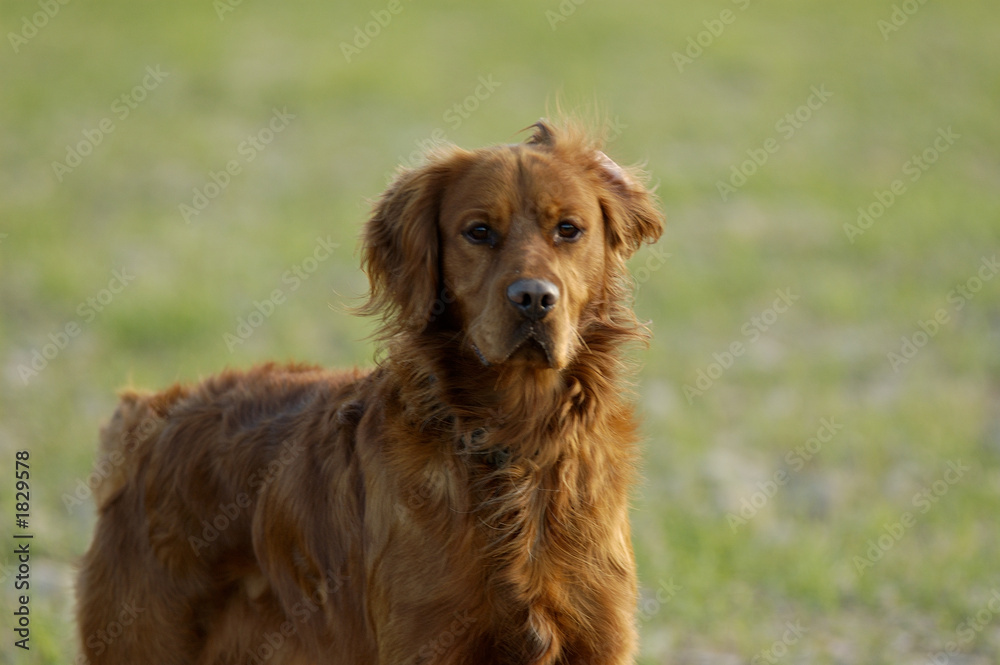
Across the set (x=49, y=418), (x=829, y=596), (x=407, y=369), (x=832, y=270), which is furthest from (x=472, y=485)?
(x=832, y=270)

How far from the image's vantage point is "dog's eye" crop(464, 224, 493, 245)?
3.47 meters

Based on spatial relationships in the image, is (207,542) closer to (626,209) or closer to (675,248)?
(626,209)

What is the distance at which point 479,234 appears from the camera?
3.48 metres

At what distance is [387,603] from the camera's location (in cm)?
330

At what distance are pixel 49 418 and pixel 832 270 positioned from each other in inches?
270

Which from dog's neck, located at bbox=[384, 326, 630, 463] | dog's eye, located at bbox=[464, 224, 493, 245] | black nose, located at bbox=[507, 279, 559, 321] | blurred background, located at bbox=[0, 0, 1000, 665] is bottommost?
blurred background, located at bbox=[0, 0, 1000, 665]

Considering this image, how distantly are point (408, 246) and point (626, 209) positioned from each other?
77cm

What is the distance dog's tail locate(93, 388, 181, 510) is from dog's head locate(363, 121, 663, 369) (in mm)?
953

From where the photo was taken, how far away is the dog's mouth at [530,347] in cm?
324

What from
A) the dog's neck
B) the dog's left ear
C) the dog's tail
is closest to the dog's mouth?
the dog's neck

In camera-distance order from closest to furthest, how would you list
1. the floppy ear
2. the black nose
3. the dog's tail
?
the black nose < the floppy ear < the dog's tail

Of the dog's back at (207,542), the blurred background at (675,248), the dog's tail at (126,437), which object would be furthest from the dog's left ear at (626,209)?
the dog's tail at (126,437)

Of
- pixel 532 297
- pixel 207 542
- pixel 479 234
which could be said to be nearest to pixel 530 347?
pixel 532 297

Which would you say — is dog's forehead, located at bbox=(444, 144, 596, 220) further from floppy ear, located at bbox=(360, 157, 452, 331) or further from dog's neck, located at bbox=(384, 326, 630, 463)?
dog's neck, located at bbox=(384, 326, 630, 463)
